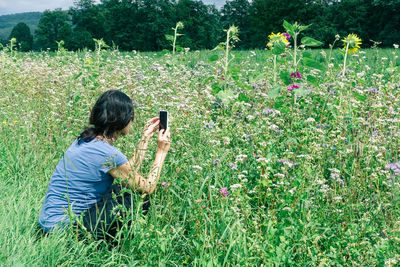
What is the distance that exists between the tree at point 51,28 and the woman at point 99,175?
219 feet

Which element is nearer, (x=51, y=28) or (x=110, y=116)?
(x=110, y=116)

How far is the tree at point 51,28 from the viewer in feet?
213

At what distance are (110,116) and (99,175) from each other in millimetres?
491

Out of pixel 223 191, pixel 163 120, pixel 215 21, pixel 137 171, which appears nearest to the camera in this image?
pixel 223 191

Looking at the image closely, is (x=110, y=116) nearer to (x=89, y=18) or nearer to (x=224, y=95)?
(x=224, y=95)

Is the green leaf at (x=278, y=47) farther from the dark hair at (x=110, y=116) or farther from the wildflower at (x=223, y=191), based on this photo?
the wildflower at (x=223, y=191)

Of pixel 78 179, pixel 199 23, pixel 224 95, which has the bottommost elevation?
pixel 78 179

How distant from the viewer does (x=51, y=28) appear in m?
70.7

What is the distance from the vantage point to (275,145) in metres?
3.42

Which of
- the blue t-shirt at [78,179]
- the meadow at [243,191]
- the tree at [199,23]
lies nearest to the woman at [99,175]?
the blue t-shirt at [78,179]

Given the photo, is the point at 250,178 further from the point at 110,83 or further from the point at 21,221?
the point at 110,83

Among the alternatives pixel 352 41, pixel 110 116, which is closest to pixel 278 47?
pixel 352 41

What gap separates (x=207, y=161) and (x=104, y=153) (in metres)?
0.83

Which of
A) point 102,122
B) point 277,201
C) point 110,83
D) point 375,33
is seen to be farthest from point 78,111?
point 375,33
